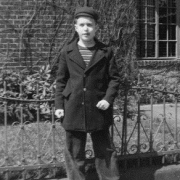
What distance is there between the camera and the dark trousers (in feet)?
11.5

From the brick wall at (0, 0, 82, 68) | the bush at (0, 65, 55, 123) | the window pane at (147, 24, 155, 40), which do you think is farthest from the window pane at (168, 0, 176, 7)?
the bush at (0, 65, 55, 123)

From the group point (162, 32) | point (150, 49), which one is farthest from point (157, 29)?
point (150, 49)

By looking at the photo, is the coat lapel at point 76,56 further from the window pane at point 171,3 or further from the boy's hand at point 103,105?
the window pane at point 171,3

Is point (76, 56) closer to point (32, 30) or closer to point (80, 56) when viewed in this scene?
point (80, 56)

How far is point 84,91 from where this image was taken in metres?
3.34

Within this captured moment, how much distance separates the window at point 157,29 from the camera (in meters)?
8.70

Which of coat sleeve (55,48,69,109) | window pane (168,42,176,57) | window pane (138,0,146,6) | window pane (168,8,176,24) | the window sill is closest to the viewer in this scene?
coat sleeve (55,48,69,109)

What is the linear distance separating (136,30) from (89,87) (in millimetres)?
5156

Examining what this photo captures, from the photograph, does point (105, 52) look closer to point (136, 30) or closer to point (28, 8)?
point (28, 8)

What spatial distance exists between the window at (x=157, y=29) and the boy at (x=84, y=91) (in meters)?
5.36

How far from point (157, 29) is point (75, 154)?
19.5 feet

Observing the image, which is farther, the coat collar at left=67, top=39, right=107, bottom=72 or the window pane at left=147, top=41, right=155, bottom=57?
the window pane at left=147, top=41, right=155, bottom=57

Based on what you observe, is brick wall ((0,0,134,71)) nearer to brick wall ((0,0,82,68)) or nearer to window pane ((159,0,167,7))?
brick wall ((0,0,82,68))

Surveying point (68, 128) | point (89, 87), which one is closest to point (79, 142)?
point (68, 128)
